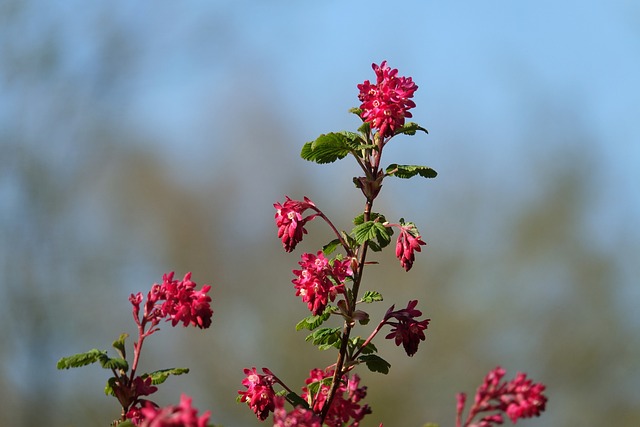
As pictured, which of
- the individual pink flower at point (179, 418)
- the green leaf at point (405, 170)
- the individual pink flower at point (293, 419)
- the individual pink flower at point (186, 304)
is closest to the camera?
the individual pink flower at point (179, 418)

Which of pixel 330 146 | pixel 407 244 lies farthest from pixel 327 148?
pixel 407 244

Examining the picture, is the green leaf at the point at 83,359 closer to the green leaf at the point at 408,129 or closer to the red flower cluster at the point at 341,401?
the red flower cluster at the point at 341,401

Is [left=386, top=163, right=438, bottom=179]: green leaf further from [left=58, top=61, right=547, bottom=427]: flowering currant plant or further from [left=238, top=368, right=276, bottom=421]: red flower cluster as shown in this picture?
[left=238, top=368, right=276, bottom=421]: red flower cluster

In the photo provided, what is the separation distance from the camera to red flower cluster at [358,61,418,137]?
771 millimetres

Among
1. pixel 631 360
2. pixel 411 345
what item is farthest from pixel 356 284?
pixel 631 360

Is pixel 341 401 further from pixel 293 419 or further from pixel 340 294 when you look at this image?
pixel 293 419

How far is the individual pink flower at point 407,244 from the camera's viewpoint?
0.76 metres

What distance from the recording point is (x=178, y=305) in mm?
678

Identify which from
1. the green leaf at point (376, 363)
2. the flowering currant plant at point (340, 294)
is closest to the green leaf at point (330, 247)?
the flowering currant plant at point (340, 294)

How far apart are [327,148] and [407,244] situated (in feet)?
0.42

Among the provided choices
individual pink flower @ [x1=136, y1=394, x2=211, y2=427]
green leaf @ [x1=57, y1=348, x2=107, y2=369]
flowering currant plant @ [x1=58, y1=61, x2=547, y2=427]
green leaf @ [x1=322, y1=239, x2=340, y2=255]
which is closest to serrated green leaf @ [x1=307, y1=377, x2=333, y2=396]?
flowering currant plant @ [x1=58, y1=61, x2=547, y2=427]

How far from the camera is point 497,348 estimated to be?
409cm

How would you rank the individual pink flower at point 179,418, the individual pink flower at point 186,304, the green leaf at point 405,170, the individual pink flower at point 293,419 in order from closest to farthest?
the individual pink flower at point 179,418 < the individual pink flower at point 293,419 < the individual pink flower at point 186,304 < the green leaf at point 405,170

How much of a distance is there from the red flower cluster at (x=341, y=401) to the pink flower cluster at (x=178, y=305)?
161 millimetres
